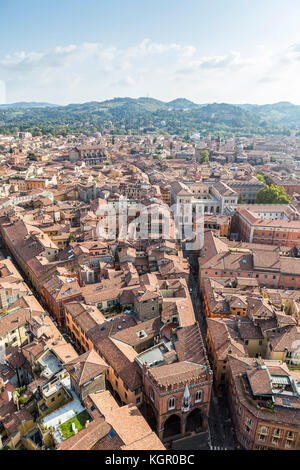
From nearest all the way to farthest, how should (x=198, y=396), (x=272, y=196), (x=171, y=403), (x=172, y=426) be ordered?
(x=171, y=403)
(x=198, y=396)
(x=172, y=426)
(x=272, y=196)

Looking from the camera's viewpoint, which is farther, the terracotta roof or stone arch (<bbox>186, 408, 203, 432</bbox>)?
stone arch (<bbox>186, 408, 203, 432</bbox>)

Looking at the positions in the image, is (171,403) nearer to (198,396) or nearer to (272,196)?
(198,396)

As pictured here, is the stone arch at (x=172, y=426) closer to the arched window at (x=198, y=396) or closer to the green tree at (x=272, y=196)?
the arched window at (x=198, y=396)

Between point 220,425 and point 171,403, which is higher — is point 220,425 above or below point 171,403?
below

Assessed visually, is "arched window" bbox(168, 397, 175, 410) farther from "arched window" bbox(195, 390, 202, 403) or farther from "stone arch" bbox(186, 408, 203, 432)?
"stone arch" bbox(186, 408, 203, 432)

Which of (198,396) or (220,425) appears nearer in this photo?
(198,396)

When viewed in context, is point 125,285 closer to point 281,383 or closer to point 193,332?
point 193,332

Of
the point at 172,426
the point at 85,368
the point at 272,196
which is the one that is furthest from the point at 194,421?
the point at 272,196

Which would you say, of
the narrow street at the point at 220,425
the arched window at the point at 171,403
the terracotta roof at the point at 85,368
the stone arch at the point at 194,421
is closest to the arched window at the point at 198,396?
the stone arch at the point at 194,421

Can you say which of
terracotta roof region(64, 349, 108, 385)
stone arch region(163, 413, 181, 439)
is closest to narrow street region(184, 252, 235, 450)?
stone arch region(163, 413, 181, 439)

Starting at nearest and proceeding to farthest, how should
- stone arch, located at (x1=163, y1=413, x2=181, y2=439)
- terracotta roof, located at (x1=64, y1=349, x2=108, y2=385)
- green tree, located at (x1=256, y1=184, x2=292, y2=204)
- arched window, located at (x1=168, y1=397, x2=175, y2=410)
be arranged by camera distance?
arched window, located at (x1=168, y1=397, x2=175, y2=410) < terracotta roof, located at (x1=64, y1=349, x2=108, y2=385) < stone arch, located at (x1=163, y1=413, x2=181, y2=439) < green tree, located at (x1=256, y1=184, x2=292, y2=204)
